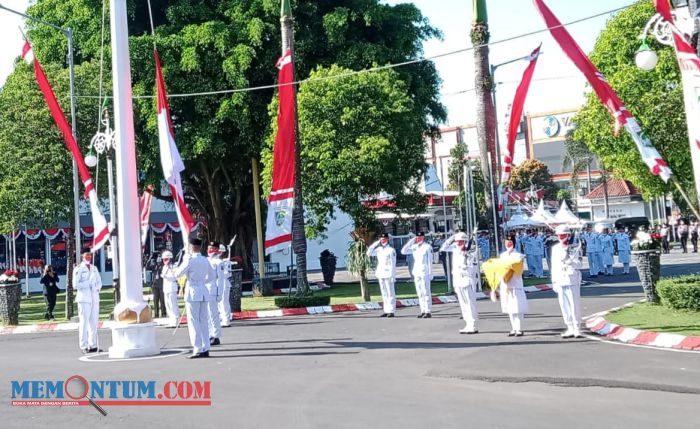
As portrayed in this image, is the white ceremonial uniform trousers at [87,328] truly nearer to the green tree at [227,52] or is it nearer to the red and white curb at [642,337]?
the red and white curb at [642,337]

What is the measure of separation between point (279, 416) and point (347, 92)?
1650cm

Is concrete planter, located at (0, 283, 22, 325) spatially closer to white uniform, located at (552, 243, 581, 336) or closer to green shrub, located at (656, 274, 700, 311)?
white uniform, located at (552, 243, 581, 336)

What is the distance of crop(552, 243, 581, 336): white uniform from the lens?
43.7 ft

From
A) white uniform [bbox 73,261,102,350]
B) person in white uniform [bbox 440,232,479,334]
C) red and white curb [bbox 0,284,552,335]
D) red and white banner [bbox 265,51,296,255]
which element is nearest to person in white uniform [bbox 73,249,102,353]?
white uniform [bbox 73,261,102,350]

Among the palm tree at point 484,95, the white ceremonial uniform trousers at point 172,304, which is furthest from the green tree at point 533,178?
the white ceremonial uniform trousers at point 172,304

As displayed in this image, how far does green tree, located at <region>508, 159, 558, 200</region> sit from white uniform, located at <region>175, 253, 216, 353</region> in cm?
6984

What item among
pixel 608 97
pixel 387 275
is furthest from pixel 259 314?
pixel 608 97

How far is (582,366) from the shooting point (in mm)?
10320

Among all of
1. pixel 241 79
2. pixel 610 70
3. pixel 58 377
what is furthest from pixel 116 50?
pixel 610 70

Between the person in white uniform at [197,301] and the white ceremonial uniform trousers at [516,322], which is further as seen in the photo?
the white ceremonial uniform trousers at [516,322]

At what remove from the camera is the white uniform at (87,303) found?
580 inches

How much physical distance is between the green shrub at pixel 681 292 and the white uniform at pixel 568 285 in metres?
2.51

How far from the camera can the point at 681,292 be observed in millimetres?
14602

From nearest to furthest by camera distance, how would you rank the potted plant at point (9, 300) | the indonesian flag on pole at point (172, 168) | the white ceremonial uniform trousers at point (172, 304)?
the indonesian flag on pole at point (172, 168) → the white ceremonial uniform trousers at point (172, 304) → the potted plant at point (9, 300)
